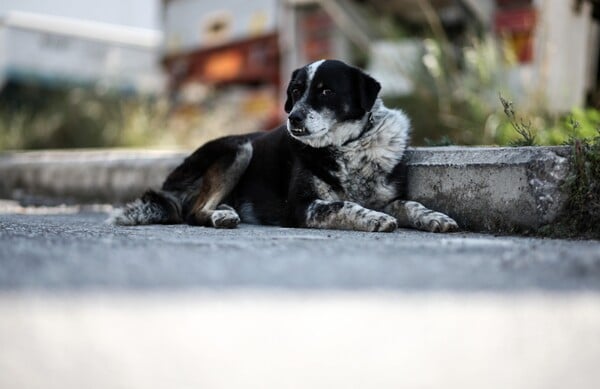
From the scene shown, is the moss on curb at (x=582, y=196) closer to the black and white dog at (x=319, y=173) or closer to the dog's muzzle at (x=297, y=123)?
the black and white dog at (x=319, y=173)

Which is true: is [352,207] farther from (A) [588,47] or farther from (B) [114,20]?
(B) [114,20]

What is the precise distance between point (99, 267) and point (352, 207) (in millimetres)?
1768

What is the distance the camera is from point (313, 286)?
216 cm

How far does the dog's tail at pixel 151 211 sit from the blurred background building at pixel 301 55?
8.31 ft

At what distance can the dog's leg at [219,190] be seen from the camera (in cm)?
411

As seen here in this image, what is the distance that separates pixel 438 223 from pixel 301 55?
658 cm

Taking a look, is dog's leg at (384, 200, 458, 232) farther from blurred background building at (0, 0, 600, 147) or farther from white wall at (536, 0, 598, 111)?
white wall at (536, 0, 598, 111)

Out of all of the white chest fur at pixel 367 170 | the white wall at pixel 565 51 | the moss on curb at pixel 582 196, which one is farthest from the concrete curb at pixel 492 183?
the white wall at pixel 565 51

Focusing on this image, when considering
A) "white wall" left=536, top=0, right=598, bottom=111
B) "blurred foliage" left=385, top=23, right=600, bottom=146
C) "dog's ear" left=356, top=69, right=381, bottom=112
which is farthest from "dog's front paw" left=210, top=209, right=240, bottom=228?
"white wall" left=536, top=0, right=598, bottom=111

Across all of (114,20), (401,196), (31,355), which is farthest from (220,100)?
(31,355)

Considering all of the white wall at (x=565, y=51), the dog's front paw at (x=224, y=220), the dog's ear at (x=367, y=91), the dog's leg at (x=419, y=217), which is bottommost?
the dog's front paw at (x=224, y=220)

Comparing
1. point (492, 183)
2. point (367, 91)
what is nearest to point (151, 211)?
point (367, 91)

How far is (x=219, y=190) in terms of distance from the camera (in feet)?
14.5

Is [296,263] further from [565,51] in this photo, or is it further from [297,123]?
[565,51]
